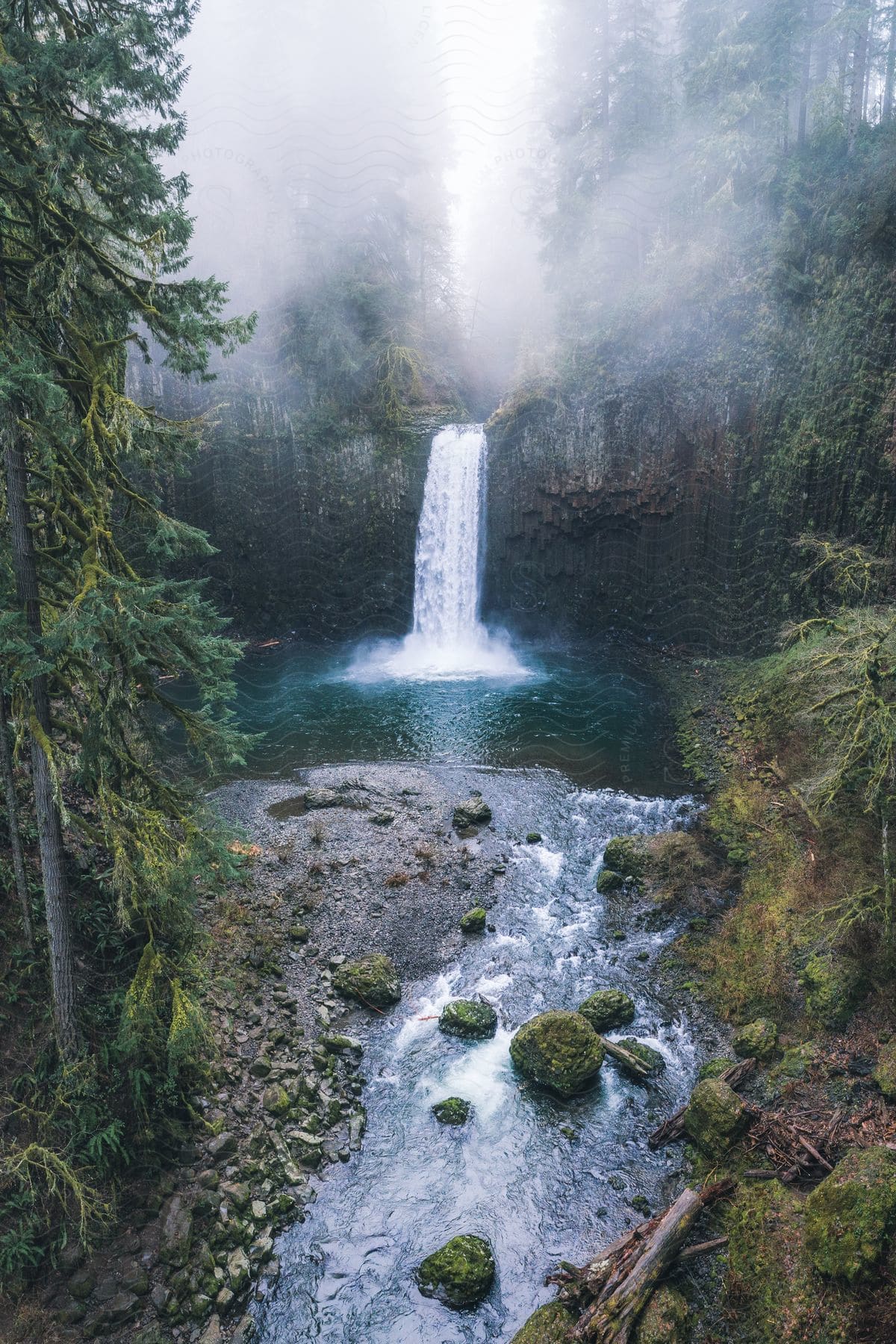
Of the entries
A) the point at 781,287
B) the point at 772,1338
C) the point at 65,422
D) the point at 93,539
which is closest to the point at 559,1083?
the point at 772,1338

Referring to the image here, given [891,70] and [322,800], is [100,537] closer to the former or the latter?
[322,800]

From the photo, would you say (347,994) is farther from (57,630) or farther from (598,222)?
(598,222)

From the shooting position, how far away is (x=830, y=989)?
940cm

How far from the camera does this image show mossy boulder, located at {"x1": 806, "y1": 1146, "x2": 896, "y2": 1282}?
19.2 feet

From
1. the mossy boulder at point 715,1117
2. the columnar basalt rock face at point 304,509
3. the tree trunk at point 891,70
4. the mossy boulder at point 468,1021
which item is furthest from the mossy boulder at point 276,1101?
the tree trunk at point 891,70

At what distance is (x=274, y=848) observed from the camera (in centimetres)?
1425

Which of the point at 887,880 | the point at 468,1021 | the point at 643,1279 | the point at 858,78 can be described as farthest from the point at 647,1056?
the point at 858,78

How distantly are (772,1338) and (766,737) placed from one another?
13105 mm

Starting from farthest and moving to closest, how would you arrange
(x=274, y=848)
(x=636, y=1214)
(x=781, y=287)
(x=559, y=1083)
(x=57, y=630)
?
(x=781, y=287) < (x=274, y=848) < (x=559, y=1083) < (x=636, y=1214) < (x=57, y=630)

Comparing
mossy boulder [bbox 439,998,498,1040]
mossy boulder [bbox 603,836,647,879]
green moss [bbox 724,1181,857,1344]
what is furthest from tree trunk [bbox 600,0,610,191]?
green moss [bbox 724,1181,857,1344]

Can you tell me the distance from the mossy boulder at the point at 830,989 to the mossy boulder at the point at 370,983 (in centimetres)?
605

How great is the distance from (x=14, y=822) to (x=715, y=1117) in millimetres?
8378

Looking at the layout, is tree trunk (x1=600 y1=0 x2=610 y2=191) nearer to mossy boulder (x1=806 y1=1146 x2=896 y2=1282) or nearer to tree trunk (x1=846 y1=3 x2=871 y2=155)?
tree trunk (x1=846 y1=3 x2=871 y2=155)

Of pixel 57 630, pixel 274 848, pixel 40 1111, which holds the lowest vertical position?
pixel 274 848
